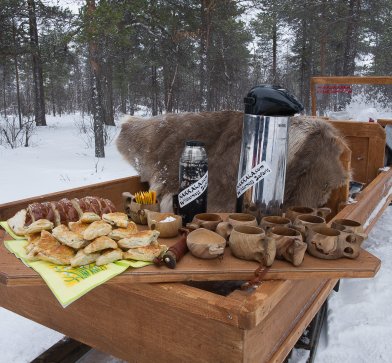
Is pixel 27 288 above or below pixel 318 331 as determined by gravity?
above

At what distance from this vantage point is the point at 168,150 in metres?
2.30

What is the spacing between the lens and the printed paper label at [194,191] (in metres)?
1.39

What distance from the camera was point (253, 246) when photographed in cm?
99

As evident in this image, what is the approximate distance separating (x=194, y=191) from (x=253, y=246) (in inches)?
17.8

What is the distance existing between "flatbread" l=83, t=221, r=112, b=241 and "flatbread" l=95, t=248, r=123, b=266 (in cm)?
5

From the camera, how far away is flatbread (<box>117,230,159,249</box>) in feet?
3.29

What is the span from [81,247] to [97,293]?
190mm

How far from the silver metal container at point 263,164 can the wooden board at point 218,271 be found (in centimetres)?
39

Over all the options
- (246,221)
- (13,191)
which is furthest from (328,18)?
(246,221)

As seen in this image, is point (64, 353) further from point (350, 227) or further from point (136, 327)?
point (350, 227)

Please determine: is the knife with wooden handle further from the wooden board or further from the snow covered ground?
the snow covered ground

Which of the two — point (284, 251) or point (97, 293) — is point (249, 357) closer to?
point (284, 251)

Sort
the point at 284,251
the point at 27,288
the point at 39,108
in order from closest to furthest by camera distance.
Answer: the point at 284,251 < the point at 27,288 < the point at 39,108

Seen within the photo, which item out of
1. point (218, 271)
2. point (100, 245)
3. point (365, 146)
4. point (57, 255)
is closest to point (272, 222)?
point (218, 271)
